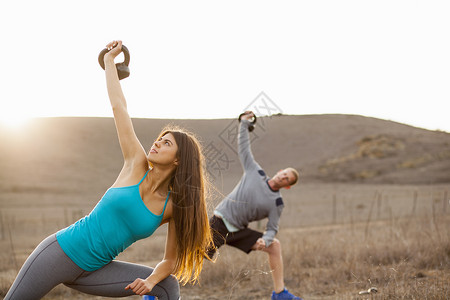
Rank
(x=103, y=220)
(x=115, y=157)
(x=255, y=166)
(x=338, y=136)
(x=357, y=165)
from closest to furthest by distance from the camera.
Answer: (x=103, y=220) < (x=255, y=166) < (x=357, y=165) < (x=115, y=157) < (x=338, y=136)

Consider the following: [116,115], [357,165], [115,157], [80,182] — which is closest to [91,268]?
[116,115]

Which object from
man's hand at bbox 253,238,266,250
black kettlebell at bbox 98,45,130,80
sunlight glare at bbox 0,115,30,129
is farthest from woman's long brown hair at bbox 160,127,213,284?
sunlight glare at bbox 0,115,30,129

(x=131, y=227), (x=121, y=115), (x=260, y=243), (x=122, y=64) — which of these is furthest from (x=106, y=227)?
(x=260, y=243)

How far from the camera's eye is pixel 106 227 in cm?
304

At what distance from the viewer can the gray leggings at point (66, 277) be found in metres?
2.98

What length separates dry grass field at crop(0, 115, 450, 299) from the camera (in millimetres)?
6016

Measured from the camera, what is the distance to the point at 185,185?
3250 millimetres

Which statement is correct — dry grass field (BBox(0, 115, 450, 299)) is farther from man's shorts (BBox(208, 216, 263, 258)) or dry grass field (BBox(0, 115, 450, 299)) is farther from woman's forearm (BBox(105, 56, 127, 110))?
woman's forearm (BBox(105, 56, 127, 110))

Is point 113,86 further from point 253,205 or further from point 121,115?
point 253,205

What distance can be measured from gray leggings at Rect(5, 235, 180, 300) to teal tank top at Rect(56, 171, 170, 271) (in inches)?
2.8

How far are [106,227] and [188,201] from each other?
1.95 ft

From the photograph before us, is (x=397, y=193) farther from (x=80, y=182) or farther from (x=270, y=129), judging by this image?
(x=270, y=129)

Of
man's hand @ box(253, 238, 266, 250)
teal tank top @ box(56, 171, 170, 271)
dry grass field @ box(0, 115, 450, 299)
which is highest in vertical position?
teal tank top @ box(56, 171, 170, 271)

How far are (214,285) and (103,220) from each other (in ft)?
11.6
